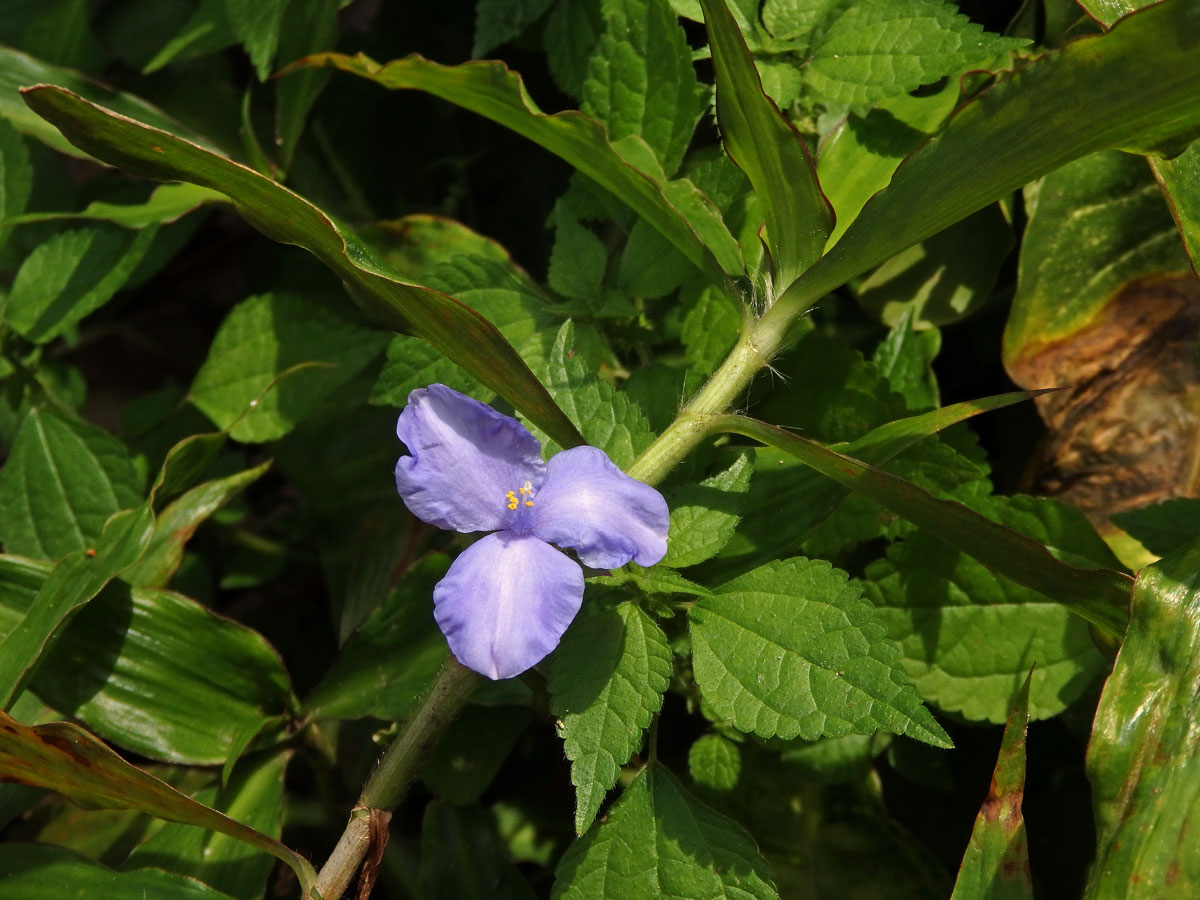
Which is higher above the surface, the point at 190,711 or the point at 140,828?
the point at 190,711

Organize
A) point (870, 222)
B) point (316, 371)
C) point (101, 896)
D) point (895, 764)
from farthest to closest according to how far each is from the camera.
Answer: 1. point (316, 371)
2. point (895, 764)
3. point (101, 896)
4. point (870, 222)

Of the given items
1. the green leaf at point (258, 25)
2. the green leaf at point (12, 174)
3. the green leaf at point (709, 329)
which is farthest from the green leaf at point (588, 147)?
the green leaf at point (12, 174)

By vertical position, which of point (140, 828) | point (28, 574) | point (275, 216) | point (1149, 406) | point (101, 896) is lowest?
point (140, 828)

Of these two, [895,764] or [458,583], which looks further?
[895,764]

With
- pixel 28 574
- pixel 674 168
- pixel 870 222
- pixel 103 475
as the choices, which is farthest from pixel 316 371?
pixel 870 222

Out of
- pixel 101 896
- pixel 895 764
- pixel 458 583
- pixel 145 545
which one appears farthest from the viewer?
pixel 895 764

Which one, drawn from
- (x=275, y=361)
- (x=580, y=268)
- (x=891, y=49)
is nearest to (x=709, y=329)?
(x=580, y=268)

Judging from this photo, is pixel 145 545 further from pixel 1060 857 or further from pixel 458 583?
pixel 1060 857

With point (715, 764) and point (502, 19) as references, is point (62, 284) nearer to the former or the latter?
point (502, 19)
